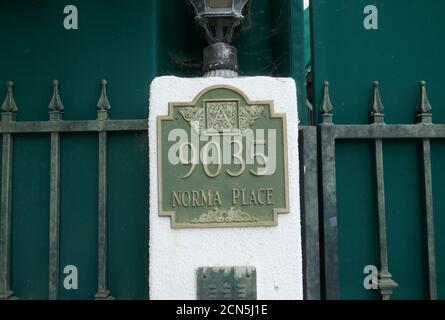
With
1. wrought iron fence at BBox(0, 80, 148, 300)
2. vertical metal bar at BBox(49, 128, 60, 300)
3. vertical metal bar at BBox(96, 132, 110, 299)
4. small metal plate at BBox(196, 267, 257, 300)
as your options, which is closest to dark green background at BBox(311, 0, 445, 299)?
small metal plate at BBox(196, 267, 257, 300)

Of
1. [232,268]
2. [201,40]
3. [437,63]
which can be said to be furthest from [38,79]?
[437,63]

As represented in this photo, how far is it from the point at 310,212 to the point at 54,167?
1.55m

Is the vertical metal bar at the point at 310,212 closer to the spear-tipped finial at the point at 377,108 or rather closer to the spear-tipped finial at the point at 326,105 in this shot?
the spear-tipped finial at the point at 326,105

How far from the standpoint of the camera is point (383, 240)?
262 centimetres

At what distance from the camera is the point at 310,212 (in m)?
2.55

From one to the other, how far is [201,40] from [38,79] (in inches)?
44.3

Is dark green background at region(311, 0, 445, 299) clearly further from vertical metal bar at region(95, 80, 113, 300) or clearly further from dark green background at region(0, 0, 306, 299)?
vertical metal bar at region(95, 80, 113, 300)

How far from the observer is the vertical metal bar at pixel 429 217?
262cm

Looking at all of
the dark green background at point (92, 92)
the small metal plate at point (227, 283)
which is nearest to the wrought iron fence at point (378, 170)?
the dark green background at point (92, 92)

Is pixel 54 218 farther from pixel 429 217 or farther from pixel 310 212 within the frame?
pixel 429 217

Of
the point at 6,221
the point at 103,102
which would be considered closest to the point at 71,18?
the point at 103,102

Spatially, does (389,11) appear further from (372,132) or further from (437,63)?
(372,132)
